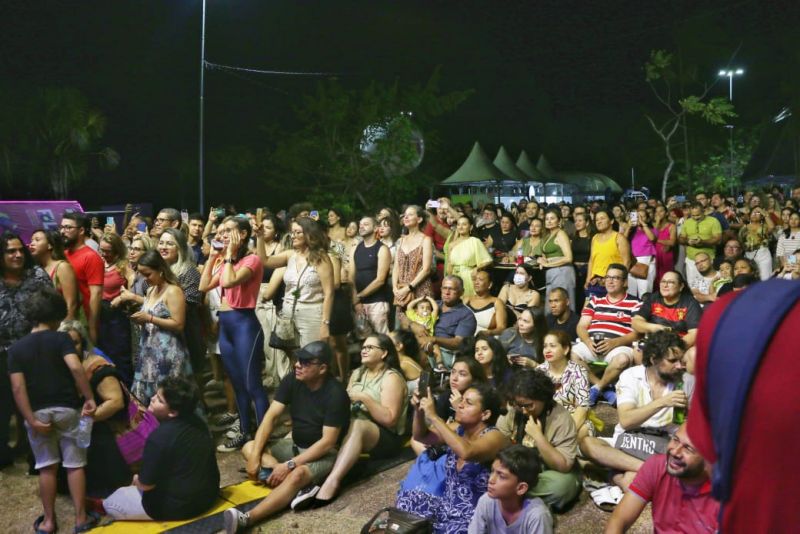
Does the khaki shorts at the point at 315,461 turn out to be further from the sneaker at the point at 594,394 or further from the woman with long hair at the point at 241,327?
Result: the sneaker at the point at 594,394

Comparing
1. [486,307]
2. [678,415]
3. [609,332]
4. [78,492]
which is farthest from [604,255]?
[78,492]

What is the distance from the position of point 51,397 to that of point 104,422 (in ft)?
1.50

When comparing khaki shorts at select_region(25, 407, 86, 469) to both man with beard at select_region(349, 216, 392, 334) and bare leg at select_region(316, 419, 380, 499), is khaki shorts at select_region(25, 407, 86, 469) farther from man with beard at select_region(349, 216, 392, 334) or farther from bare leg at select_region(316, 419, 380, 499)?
man with beard at select_region(349, 216, 392, 334)

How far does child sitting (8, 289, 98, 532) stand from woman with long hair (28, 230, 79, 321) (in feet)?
3.48

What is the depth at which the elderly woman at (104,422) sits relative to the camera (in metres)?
4.66

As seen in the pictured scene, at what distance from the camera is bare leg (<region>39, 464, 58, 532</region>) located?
4434 mm

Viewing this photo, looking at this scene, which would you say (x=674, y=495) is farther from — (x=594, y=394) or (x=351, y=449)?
(x=594, y=394)

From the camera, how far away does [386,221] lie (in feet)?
25.3

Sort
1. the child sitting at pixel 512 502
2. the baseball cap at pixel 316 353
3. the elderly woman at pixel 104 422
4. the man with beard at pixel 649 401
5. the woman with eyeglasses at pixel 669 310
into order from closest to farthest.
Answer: the child sitting at pixel 512 502 < the man with beard at pixel 649 401 < the elderly woman at pixel 104 422 < the baseball cap at pixel 316 353 < the woman with eyeglasses at pixel 669 310

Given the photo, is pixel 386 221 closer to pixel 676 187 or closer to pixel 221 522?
pixel 221 522

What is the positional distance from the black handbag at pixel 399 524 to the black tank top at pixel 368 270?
324 centimetres

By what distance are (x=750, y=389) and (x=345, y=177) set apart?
23.3 meters

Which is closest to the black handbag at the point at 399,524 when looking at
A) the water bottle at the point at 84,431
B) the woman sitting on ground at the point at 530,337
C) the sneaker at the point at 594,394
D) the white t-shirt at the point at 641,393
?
the white t-shirt at the point at 641,393

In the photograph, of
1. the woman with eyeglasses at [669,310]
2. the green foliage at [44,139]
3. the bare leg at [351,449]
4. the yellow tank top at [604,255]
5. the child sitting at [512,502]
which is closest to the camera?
the child sitting at [512,502]
